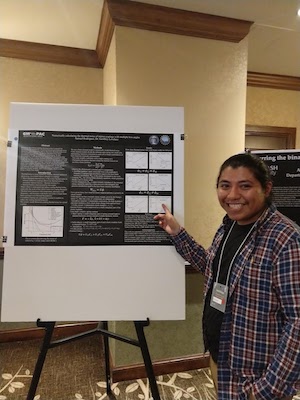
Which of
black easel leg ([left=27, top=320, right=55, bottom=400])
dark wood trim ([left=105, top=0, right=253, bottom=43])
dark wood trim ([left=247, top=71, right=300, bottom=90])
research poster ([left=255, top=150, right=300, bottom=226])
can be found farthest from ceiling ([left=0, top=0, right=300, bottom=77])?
black easel leg ([left=27, top=320, right=55, bottom=400])

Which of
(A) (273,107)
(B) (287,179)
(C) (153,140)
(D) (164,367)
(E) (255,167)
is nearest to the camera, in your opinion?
(E) (255,167)

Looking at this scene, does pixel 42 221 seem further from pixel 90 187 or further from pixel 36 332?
pixel 36 332

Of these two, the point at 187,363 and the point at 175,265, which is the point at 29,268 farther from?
the point at 187,363

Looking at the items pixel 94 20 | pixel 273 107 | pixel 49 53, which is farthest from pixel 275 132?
pixel 49 53

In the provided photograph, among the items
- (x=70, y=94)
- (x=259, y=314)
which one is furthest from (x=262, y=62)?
(x=259, y=314)

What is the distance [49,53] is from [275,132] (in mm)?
2649

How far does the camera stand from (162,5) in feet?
7.10

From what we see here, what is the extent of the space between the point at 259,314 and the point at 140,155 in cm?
87

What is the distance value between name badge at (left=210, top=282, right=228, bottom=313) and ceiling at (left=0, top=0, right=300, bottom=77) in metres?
1.94

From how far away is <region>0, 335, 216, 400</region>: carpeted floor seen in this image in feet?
6.81

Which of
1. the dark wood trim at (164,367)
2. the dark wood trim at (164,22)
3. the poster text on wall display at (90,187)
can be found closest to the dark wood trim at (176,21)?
the dark wood trim at (164,22)

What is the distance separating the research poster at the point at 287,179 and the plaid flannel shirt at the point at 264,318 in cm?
77

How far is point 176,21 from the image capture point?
223 centimetres

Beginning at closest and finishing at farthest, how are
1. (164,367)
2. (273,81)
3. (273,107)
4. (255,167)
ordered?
(255,167) → (164,367) → (273,81) → (273,107)
